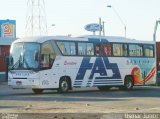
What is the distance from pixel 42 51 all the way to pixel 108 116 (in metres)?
13.7

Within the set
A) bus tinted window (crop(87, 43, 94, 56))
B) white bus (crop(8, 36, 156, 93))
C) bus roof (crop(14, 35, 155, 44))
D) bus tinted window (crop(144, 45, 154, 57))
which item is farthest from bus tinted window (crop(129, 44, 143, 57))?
bus tinted window (crop(87, 43, 94, 56))

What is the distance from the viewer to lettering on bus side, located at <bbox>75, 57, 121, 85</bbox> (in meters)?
31.7

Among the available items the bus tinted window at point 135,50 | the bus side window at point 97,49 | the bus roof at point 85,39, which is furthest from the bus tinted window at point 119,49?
the bus side window at point 97,49

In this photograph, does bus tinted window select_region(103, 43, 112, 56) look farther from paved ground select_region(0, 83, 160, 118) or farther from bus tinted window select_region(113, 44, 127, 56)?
paved ground select_region(0, 83, 160, 118)

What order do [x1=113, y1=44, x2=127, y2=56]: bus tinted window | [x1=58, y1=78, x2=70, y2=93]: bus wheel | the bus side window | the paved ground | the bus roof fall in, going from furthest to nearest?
[x1=113, y1=44, x2=127, y2=56]: bus tinted window, the bus side window, [x1=58, y1=78, x2=70, y2=93]: bus wheel, the bus roof, the paved ground

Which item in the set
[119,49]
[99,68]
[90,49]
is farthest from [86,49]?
[119,49]

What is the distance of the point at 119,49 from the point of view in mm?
34031

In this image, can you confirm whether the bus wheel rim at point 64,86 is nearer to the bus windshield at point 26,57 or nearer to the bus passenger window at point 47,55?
the bus passenger window at point 47,55

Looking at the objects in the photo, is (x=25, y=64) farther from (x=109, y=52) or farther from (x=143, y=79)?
(x=143, y=79)

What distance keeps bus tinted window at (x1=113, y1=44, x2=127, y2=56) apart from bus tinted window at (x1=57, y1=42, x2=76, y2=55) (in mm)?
3417

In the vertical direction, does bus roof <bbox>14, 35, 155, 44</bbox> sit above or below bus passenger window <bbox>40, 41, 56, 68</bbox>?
above

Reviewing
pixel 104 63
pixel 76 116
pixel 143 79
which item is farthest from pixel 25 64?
pixel 76 116

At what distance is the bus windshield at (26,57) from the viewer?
2934 cm

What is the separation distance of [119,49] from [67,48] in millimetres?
4403
